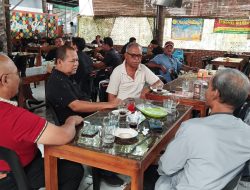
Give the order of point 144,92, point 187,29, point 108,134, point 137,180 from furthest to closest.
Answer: point 187,29 → point 144,92 → point 108,134 → point 137,180

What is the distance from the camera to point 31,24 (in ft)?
47.9

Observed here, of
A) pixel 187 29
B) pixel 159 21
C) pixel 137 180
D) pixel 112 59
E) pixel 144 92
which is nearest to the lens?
pixel 137 180

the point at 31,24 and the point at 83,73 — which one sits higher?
the point at 31,24

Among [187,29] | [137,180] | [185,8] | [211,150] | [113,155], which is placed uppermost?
[185,8]

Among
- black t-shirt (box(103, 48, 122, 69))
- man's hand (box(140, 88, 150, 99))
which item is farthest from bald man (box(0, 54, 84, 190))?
black t-shirt (box(103, 48, 122, 69))

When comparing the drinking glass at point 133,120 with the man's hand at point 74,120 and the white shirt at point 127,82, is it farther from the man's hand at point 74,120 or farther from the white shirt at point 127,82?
the white shirt at point 127,82

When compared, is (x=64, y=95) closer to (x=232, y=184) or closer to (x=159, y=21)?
(x=232, y=184)

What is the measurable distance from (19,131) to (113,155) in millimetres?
560

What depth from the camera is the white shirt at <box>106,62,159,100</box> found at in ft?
11.2

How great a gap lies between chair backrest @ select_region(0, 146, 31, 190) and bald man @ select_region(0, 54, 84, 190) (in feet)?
0.24

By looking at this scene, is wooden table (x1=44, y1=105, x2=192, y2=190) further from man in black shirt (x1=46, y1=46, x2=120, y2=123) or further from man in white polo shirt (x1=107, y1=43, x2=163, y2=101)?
man in white polo shirt (x1=107, y1=43, x2=163, y2=101)

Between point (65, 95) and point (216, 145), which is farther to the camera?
point (65, 95)

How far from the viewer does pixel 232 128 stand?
1.41m

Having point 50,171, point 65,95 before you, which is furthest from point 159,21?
point 50,171
